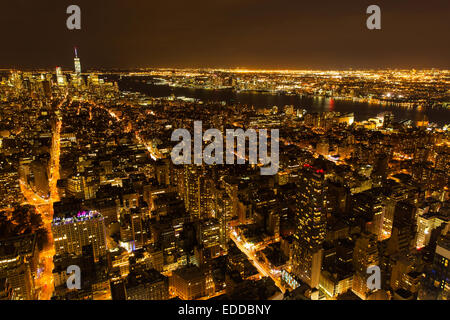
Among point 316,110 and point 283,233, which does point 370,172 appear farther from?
point 316,110

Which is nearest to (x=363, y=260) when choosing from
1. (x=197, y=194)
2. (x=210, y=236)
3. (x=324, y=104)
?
(x=210, y=236)

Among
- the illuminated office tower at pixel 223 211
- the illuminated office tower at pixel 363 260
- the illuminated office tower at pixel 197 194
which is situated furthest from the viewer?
the illuminated office tower at pixel 197 194

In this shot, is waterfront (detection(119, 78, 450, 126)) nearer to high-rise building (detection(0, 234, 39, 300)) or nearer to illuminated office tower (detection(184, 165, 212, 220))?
illuminated office tower (detection(184, 165, 212, 220))

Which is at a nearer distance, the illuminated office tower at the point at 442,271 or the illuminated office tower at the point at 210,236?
the illuminated office tower at the point at 442,271

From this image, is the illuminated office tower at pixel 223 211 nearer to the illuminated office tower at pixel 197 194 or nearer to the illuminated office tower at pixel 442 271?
the illuminated office tower at pixel 197 194

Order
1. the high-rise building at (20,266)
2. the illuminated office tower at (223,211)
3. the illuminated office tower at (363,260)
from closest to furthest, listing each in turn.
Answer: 1. the high-rise building at (20,266)
2. the illuminated office tower at (363,260)
3. the illuminated office tower at (223,211)

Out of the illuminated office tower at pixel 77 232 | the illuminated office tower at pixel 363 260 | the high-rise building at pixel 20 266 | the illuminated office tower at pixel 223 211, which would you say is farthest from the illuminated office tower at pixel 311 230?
the high-rise building at pixel 20 266

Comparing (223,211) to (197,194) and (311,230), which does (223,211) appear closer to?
(197,194)
